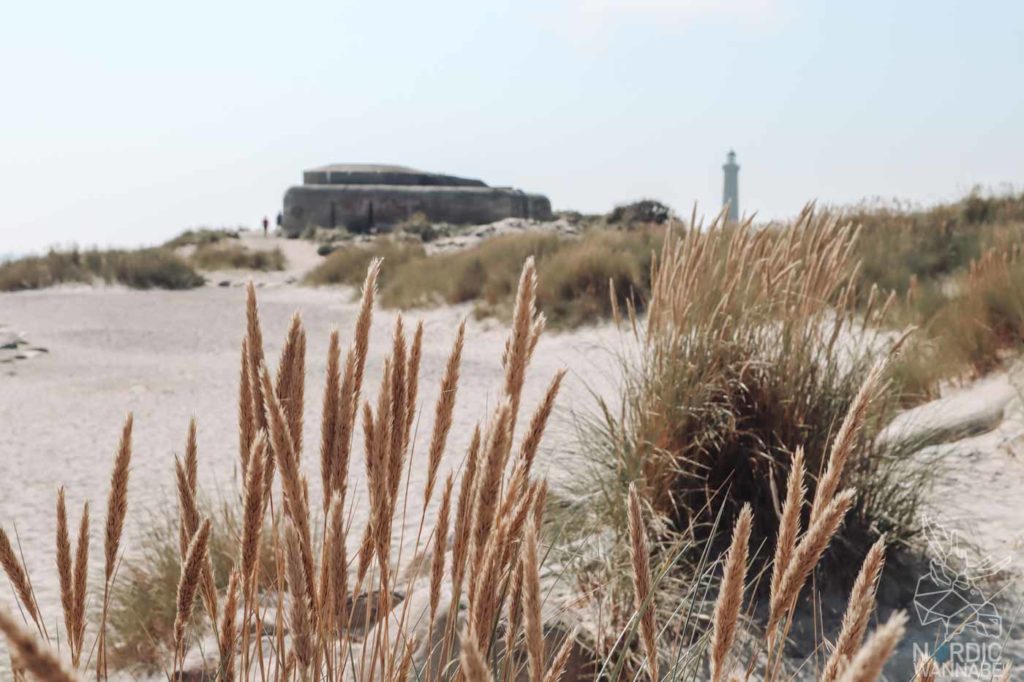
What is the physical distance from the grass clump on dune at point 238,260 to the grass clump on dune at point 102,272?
263 cm

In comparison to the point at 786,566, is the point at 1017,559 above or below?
below

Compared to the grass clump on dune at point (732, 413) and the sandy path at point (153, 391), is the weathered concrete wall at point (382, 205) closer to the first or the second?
the sandy path at point (153, 391)

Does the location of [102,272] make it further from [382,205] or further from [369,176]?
[369,176]

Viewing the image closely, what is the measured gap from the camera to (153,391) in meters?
7.39

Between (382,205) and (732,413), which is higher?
(382,205)

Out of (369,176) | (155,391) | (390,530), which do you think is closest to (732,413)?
(390,530)

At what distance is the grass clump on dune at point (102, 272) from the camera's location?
59.0 ft

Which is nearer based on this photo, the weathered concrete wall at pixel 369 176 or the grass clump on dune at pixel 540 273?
the grass clump on dune at pixel 540 273

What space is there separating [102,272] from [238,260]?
4.18 metres

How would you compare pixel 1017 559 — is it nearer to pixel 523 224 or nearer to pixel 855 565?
pixel 855 565

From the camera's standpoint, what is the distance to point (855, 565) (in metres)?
2.80

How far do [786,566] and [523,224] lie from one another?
2518cm

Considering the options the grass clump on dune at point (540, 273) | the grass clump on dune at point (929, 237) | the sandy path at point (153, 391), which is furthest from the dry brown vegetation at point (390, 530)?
the grass clump on dune at point (540, 273)

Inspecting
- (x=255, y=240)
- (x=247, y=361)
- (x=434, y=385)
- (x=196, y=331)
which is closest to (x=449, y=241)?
(x=255, y=240)
